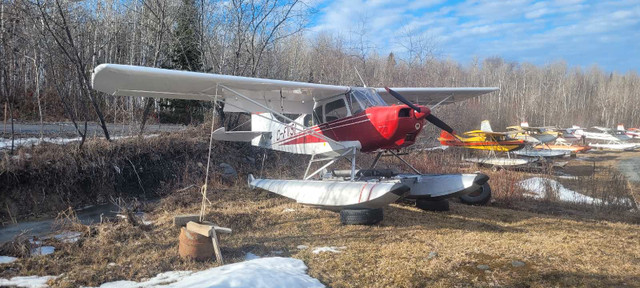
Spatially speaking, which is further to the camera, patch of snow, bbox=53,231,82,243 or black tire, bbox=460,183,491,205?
black tire, bbox=460,183,491,205

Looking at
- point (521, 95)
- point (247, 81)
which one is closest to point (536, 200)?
point (247, 81)

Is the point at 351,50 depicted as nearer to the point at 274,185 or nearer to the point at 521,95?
the point at 274,185

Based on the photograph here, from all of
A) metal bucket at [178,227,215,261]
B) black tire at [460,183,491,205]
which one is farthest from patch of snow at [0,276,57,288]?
black tire at [460,183,491,205]

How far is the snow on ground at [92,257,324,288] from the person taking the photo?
11.2ft

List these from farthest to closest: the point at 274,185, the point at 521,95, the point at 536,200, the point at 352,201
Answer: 1. the point at 521,95
2. the point at 536,200
3. the point at 274,185
4. the point at 352,201

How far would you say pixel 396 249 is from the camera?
488cm

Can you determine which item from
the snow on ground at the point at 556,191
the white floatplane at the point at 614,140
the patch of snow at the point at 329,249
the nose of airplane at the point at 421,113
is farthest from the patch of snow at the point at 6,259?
the white floatplane at the point at 614,140

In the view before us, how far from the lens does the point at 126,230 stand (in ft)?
17.9

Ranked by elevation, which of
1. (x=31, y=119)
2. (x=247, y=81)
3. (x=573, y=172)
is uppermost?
(x=247, y=81)

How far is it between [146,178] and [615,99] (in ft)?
209

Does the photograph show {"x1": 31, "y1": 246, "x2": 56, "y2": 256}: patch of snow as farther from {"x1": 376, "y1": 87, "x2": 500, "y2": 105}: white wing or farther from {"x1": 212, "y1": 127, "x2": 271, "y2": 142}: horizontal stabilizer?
{"x1": 376, "y1": 87, "x2": 500, "y2": 105}: white wing

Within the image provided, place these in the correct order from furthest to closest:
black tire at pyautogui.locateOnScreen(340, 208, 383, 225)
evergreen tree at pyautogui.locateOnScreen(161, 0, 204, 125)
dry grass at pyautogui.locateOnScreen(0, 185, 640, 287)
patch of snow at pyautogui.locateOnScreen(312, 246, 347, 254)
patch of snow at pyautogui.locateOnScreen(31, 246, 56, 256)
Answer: evergreen tree at pyautogui.locateOnScreen(161, 0, 204, 125), black tire at pyautogui.locateOnScreen(340, 208, 383, 225), patch of snow at pyautogui.locateOnScreen(312, 246, 347, 254), patch of snow at pyautogui.locateOnScreen(31, 246, 56, 256), dry grass at pyautogui.locateOnScreen(0, 185, 640, 287)

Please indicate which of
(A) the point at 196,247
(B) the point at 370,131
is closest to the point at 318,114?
(B) the point at 370,131

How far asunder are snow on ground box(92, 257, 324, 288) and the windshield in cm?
419
